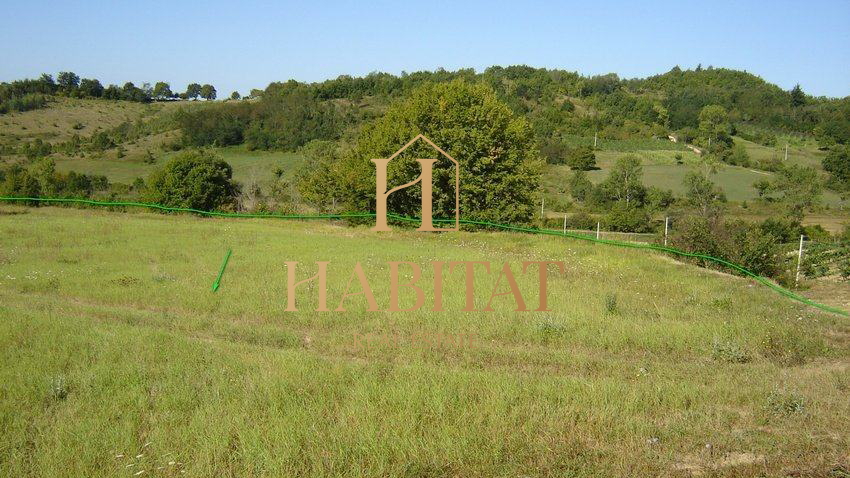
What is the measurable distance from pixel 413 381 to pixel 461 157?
A: 21057mm

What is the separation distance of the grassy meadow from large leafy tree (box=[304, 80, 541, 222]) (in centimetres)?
1391

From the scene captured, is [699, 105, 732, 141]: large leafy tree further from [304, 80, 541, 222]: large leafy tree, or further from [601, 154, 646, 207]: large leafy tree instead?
[304, 80, 541, 222]: large leafy tree

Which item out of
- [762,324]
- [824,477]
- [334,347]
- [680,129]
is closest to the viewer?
[824,477]

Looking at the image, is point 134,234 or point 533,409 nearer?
point 533,409

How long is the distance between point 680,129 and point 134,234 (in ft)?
243

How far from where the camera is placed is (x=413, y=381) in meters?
6.02

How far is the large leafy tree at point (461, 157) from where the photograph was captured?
85.8 ft

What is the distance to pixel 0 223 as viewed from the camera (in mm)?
18984

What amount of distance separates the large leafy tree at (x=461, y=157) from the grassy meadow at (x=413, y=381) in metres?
13.9

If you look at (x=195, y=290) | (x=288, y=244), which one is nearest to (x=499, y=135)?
(x=288, y=244)

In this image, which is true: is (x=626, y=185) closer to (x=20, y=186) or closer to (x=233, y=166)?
(x=233, y=166)

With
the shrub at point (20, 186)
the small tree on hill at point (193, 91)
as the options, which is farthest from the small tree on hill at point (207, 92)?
the shrub at point (20, 186)

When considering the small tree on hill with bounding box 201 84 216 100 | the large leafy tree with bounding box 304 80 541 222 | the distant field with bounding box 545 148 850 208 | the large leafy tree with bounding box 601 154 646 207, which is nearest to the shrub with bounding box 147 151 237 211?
the large leafy tree with bounding box 304 80 541 222

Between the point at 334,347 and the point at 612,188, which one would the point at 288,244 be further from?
the point at 612,188
